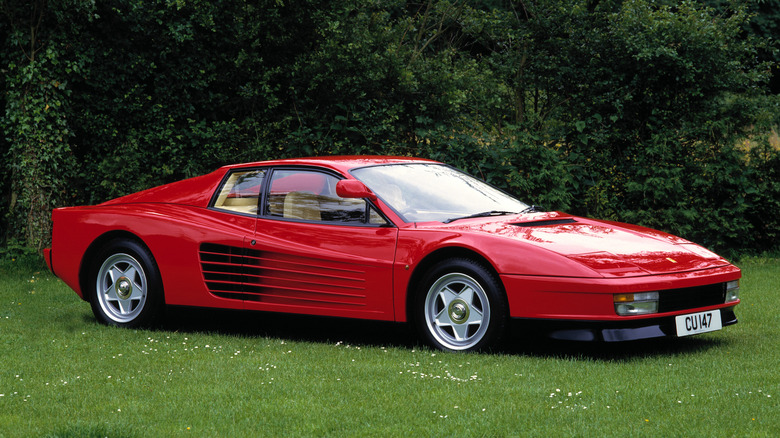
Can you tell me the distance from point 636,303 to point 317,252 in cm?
224

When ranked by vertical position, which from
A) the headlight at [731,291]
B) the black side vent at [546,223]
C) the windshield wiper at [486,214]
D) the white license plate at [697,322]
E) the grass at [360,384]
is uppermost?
the windshield wiper at [486,214]

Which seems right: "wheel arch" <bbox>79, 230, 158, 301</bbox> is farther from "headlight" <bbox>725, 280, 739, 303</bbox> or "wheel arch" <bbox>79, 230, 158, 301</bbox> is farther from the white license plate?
"headlight" <bbox>725, 280, 739, 303</bbox>

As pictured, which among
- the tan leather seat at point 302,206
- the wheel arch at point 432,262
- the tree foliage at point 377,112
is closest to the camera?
the wheel arch at point 432,262

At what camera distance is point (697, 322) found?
243 inches

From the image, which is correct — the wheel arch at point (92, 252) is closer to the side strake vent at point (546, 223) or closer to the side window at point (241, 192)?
the side window at point (241, 192)

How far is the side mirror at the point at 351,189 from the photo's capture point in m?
6.54

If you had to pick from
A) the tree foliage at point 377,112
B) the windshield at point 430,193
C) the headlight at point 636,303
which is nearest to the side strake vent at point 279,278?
the windshield at point 430,193

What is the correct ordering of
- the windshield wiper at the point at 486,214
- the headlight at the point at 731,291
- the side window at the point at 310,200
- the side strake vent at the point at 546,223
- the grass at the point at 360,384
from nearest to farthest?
the grass at the point at 360,384
the headlight at the point at 731,291
the side strake vent at the point at 546,223
the windshield wiper at the point at 486,214
the side window at the point at 310,200

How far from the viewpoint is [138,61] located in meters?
12.0

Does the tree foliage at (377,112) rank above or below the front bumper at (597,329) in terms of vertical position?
above

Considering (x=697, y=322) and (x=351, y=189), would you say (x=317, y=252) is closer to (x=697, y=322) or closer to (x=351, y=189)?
(x=351, y=189)

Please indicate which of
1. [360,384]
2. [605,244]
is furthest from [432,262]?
[360,384]

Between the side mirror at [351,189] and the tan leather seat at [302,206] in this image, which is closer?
the side mirror at [351,189]

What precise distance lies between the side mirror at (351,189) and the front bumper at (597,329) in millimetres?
1392
